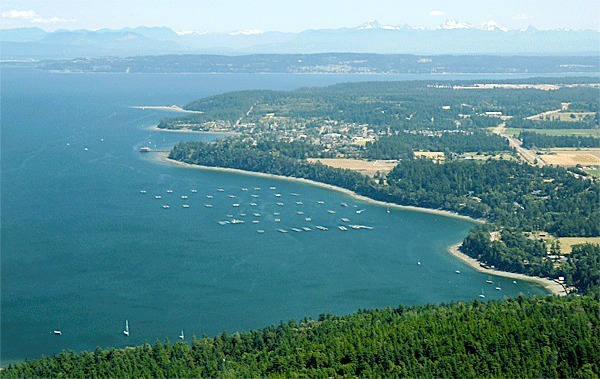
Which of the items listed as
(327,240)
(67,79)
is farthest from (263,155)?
(67,79)

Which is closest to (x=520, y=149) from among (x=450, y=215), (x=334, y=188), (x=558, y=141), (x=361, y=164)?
(x=558, y=141)

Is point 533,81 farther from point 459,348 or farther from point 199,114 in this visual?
point 459,348

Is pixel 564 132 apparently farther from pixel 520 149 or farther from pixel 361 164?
pixel 361 164

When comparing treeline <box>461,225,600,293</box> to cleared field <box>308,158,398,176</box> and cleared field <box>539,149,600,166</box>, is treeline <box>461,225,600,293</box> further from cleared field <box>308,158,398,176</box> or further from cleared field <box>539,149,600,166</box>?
cleared field <box>539,149,600,166</box>

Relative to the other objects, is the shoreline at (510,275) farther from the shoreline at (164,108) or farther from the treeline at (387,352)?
the shoreline at (164,108)

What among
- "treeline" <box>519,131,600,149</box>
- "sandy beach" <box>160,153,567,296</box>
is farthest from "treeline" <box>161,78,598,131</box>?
"sandy beach" <box>160,153,567,296</box>
